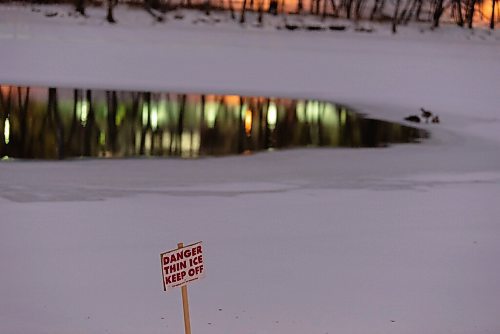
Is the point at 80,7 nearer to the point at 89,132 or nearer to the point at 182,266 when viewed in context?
the point at 89,132

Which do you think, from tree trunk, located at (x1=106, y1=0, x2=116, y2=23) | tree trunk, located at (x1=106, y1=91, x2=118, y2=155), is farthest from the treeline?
tree trunk, located at (x1=106, y1=91, x2=118, y2=155)

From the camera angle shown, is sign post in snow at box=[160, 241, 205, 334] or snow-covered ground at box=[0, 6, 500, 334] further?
snow-covered ground at box=[0, 6, 500, 334]

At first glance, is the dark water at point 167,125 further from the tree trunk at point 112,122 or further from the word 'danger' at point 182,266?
the word 'danger' at point 182,266

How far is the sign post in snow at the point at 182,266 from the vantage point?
6156mm

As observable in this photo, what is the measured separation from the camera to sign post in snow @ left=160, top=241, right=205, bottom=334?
6.16 meters

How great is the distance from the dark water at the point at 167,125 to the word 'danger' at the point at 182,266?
1058 cm

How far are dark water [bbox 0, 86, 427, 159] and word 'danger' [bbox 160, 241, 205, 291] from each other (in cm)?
1058

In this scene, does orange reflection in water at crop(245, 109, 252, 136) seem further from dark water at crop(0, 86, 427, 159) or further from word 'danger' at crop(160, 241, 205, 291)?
word 'danger' at crop(160, 241, 205, 291)

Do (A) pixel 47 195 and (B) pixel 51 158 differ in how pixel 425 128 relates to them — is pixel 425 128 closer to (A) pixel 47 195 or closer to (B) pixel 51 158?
(B) pixel 51 158

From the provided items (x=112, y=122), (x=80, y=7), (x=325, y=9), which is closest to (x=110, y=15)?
(x=80, y=7)

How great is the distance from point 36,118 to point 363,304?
13742 mm

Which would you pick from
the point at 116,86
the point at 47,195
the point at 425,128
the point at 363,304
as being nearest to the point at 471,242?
the point at 363,304

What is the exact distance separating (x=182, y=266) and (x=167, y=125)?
1531 centimetres

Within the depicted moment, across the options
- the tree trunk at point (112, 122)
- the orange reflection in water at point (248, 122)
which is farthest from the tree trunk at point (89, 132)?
the orange reflection in water at point (248, 122)
